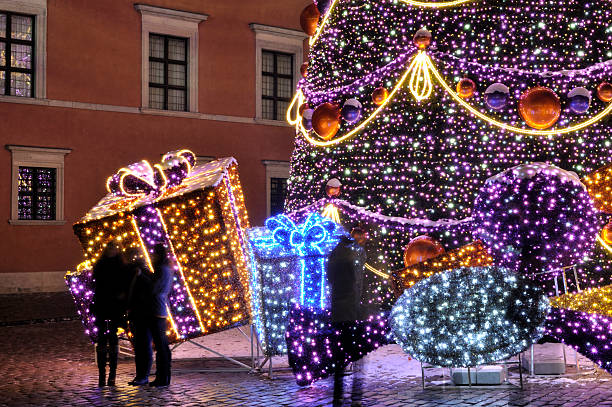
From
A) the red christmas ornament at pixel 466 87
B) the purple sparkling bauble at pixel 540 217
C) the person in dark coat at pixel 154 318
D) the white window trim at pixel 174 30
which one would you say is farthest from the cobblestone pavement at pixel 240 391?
the white window trim at pixel 174 30

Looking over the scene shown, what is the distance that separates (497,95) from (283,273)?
2.96 m

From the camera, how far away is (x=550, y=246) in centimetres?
579

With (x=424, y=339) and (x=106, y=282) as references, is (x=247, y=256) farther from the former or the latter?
(x=424, y=339)

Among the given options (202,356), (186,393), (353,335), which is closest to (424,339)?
(353,335)

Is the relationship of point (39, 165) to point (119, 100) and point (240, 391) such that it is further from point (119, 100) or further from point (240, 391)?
point (240, 391)

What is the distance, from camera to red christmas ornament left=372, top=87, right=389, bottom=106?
8547 mm

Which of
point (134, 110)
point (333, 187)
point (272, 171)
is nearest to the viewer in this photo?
point (333, 187)

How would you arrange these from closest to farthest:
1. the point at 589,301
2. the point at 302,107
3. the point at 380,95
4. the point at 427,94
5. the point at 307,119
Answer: the point at 589,301 → the point at 427,94 → the point at 380,95 → the point at 307,119 → the point at 302,107

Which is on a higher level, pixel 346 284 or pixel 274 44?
pixel 274 44

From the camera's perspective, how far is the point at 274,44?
25594 millimetres

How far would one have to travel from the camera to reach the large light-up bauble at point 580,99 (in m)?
7.48

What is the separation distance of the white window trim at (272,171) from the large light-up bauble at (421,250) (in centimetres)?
1708

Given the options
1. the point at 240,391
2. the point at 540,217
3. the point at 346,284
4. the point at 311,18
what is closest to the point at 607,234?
the point at 540,217

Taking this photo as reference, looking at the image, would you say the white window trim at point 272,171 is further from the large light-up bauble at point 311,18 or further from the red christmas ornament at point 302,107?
the red christmas ornament at point 302,107
